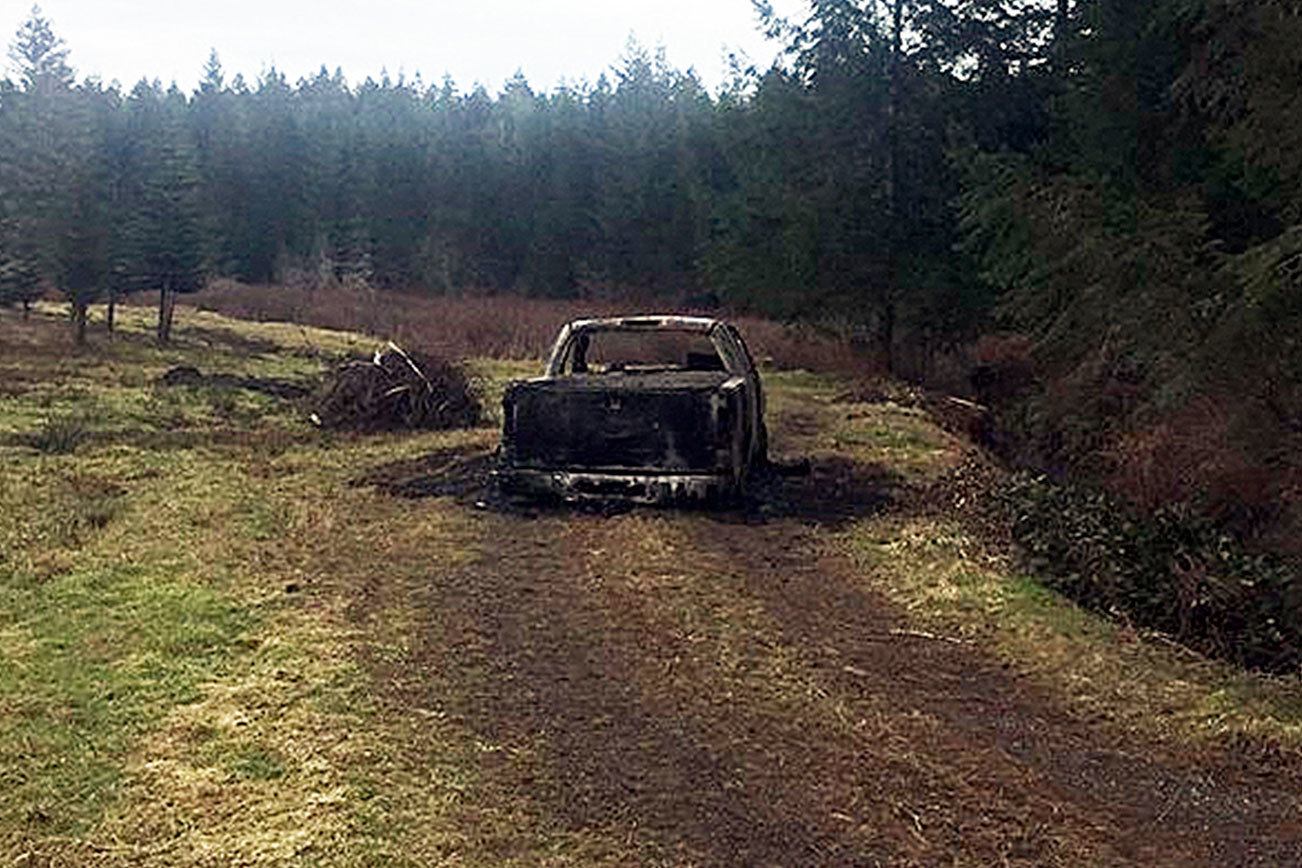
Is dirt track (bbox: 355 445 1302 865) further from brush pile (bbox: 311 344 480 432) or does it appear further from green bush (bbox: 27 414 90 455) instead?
brush pile (bbox: 311 344 480 432)

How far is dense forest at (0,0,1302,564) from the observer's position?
814 cm

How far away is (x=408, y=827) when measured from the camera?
4.68m

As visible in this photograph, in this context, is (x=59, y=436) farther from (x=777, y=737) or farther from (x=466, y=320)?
(x=466, y=320)

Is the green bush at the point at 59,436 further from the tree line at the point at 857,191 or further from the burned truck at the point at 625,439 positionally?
the tree line at the point at 857,191

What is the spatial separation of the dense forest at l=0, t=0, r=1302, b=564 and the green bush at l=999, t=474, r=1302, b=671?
1.84 feet

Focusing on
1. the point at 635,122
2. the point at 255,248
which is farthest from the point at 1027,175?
the point at 255,248

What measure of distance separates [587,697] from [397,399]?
443 inches

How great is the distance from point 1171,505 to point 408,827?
754 centimetres

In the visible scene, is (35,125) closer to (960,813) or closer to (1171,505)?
(1171,505)

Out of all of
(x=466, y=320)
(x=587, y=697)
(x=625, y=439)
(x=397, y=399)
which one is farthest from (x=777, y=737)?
(x=466, y=320)

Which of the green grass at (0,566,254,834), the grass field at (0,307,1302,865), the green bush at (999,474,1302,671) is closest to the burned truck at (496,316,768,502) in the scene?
the grass field at (0,307,1302,865)

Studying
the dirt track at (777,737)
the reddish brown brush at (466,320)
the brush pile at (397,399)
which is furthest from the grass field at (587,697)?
the reddish brown brush at (466,320)

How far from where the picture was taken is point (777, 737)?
562 cm

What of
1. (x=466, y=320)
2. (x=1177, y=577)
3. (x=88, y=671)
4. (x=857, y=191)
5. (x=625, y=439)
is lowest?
(x=88, y=671)
